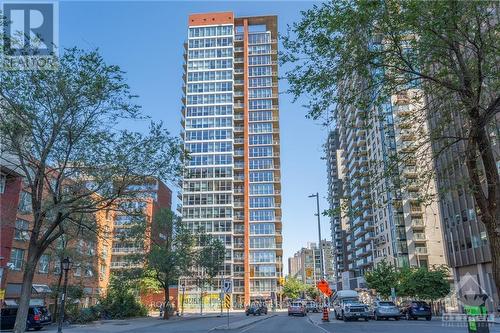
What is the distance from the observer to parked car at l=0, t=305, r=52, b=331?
98.6 ft

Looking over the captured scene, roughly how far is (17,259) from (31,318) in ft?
49.2

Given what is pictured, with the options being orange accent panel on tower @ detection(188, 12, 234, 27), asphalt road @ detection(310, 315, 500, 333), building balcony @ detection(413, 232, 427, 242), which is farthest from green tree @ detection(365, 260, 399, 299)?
orange accent panel on tower @ detection(188, 12, 234, 27)

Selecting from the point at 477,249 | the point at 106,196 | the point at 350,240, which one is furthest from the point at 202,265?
the point at 350,240

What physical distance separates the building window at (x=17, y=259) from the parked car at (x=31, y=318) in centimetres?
1126

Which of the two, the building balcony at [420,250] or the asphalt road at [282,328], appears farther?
the building balcony at [420,250]

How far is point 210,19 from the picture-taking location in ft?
365

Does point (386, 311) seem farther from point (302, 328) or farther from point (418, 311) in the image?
point (302, 328)

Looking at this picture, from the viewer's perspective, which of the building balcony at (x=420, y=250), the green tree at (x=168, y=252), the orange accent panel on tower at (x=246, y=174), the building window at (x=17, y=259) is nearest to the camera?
the building window at (x=17, y=259)

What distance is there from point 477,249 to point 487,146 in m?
40.7

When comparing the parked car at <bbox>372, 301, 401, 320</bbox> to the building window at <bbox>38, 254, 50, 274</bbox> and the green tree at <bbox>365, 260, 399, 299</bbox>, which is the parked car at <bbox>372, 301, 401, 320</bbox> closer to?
the green tree at <bbox>365, 260, 399, 299</bbox>

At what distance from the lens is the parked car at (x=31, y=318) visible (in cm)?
3005

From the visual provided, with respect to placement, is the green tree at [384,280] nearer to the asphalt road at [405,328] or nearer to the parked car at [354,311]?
the parked car at [354,311]

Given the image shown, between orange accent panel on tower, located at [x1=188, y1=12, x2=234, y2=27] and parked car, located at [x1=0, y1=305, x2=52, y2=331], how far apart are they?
92576 millimetres

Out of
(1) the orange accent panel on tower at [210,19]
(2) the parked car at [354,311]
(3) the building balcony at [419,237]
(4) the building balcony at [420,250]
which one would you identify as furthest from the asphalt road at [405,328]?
(1) the orange accent panel on tower at [210,19]
